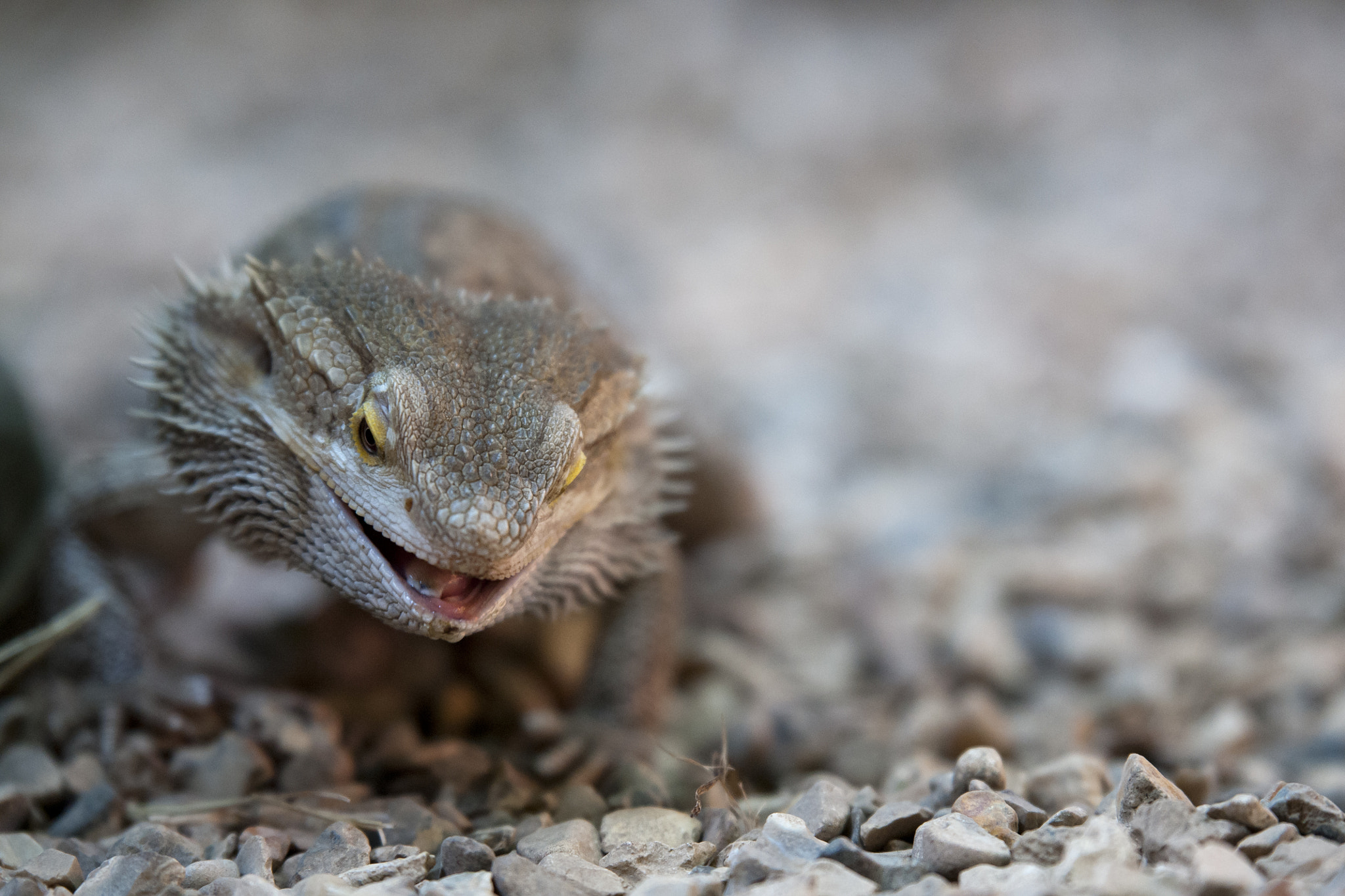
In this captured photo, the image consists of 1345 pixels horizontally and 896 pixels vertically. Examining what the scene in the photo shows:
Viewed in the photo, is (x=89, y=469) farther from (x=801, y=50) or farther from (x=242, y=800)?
(x=801, y=50)

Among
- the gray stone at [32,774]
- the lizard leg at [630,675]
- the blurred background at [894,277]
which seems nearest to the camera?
the gray stone at [32,774]

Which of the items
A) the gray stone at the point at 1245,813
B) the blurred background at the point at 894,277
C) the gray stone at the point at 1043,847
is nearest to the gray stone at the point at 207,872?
→ the blurred background at the point at 894,277

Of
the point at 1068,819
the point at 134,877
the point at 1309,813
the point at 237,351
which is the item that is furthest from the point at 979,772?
the point at 237,351

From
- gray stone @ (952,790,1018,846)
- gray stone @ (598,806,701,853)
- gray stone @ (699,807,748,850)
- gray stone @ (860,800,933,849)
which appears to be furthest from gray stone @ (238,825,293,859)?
gray stone @ (952,790,1018,846)

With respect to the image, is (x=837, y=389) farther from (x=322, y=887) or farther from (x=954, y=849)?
(x=322, y=887)

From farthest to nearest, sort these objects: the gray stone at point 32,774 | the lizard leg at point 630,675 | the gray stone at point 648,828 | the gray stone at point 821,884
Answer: the lizard leg at point 630,675 → the gray stone at point 32,774 → the gray stone at point 648,828 → the gray stone at point 821,884

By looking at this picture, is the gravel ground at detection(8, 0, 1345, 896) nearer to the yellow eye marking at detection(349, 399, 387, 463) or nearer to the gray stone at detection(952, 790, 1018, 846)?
the gray stone at detection(952, 790, 1018, 846)

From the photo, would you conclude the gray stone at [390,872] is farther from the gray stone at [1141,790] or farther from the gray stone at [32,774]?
the gray stone at [1141,790]
